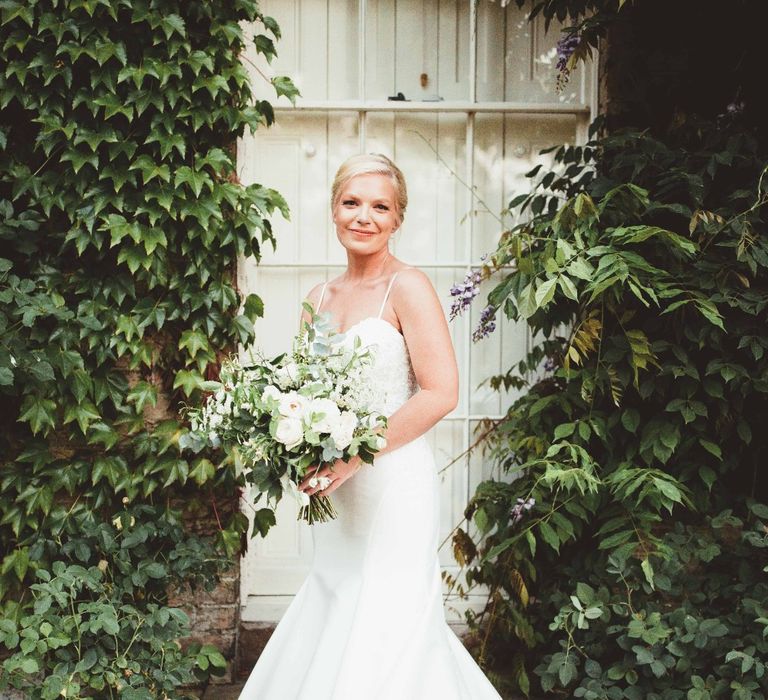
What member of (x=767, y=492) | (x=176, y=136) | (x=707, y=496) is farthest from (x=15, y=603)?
(x=767, y=492)

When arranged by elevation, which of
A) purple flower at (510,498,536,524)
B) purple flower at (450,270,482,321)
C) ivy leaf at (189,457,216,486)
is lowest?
purple flower at (510,498,536,524)

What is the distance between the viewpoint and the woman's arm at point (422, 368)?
8.01 ft

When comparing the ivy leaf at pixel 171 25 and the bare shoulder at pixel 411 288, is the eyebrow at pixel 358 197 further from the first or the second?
the ivy leaf at pixel 171 25

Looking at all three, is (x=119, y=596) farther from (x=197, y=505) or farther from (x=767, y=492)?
(x=767, y=492)

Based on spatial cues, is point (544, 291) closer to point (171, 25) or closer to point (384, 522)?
point (384, 522)

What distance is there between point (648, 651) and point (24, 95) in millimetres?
3235

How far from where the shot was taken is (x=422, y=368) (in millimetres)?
2479

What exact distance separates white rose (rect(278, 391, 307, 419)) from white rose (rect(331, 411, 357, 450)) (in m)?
0.10

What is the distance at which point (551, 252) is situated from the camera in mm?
3154

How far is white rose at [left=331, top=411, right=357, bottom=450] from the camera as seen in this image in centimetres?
216

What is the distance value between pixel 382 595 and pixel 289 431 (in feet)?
2.24

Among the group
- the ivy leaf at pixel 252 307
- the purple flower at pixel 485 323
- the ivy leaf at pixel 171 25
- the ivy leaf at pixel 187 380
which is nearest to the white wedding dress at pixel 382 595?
the purple flower at pixel 485 323

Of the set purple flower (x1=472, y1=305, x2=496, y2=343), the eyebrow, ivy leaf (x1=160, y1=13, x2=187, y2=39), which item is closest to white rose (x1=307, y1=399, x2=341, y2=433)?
the eyebrow

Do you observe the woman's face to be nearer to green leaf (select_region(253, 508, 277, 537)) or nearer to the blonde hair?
the blonde hair
